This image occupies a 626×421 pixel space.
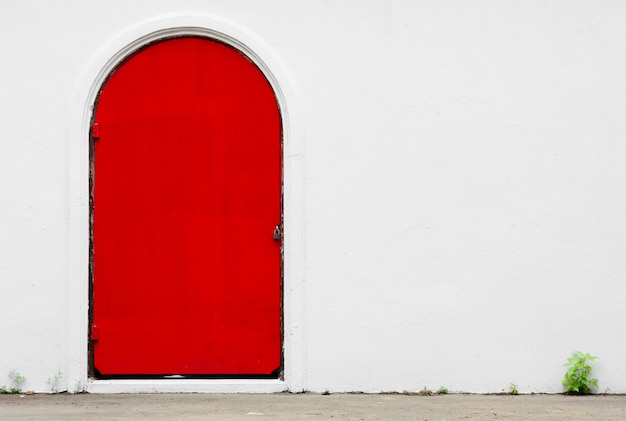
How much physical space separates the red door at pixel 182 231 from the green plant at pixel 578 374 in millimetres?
2110

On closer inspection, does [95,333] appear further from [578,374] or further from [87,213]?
[578,374]

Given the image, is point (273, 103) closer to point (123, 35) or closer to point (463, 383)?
point (123, 35)

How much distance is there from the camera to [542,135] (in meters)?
7.32

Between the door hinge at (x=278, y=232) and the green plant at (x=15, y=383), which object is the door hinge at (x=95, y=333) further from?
the door hinge at (x=278, y=232)

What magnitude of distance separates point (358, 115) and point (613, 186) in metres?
1.94

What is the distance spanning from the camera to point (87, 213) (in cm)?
723

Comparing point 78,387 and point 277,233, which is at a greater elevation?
point 277,233

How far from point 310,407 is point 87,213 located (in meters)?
2.13

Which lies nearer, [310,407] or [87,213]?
[310,407]

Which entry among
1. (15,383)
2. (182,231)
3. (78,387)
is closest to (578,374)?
(182,231)

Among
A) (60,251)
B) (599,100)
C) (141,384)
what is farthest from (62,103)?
(599,100)

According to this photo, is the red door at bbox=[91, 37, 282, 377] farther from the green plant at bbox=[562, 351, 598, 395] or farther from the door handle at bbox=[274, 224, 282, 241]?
the green plant at bbox=[562, 351, 598, 395]

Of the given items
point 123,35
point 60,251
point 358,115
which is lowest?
point 60,251

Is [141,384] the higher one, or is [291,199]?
[291,199]
